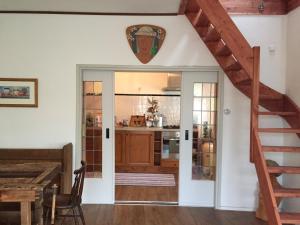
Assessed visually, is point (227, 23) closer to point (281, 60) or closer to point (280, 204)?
point (281, 60)

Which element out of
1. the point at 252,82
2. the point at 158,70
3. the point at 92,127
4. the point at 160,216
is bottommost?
the point at 160,216

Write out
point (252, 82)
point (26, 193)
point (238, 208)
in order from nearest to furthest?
point (26, 193)
point (252, 82)
point (238, 208)

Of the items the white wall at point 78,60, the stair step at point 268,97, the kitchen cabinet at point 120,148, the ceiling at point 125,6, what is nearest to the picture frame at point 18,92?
the white wall at point 78,60

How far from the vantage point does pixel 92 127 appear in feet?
15.0

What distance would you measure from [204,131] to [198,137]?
129 millimetres

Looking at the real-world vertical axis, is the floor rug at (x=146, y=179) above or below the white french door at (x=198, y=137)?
below

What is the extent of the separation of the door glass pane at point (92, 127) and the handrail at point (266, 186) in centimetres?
236

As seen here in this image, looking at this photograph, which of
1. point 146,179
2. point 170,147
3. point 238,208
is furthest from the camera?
point 170,147

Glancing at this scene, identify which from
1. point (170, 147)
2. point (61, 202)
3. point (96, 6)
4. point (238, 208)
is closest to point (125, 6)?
point (96, 6)

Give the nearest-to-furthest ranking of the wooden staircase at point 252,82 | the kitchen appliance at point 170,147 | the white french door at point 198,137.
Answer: the wooden staircase at point 252,82
the white french door at point 198,137
the kitchen appliance at point 170,147

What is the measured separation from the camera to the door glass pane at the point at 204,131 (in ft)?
Result: 14.9

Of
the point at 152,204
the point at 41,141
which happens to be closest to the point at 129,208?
the point at 152,204

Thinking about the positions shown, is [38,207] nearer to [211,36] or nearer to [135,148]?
[211,36]

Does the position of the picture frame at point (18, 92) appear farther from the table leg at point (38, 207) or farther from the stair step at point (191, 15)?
the stair step at point (191, 15)
